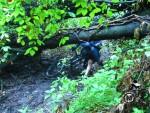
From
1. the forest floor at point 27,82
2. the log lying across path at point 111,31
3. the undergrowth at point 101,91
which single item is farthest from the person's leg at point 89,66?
the undergrowth at point 101,91

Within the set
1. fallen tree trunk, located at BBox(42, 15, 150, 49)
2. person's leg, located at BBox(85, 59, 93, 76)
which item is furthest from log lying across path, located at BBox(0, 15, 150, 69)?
person's leg, located at BBox(85, 59, 93, 76)

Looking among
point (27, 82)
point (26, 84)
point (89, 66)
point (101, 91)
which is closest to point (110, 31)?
point (101, 91)

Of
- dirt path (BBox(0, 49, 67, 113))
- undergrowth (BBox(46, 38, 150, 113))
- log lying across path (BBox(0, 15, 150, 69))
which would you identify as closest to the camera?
undergrowth (BBox(46, 38, 150, 113))

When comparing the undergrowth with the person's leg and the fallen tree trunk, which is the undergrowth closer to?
the fallen tree trunk

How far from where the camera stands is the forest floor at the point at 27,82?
932cm

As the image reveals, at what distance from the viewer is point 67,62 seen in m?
11.1

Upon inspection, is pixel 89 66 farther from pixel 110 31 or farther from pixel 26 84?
pixel 110 31

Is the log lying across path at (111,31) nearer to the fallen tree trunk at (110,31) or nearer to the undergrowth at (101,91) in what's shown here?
the fallen tree trunk at (110,31)

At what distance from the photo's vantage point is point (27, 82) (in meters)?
10.6

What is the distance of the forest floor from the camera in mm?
9320

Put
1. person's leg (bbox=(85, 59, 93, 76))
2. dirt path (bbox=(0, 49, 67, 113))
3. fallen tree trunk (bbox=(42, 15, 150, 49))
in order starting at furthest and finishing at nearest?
person's leg (bbox=(85, 59, 93, 76)), dirt path (bbox=(0, 49, 67, 113)), fallen tree trunk (bbox=(42, 15, 150, 49))

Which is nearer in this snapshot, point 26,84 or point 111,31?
point 111,31

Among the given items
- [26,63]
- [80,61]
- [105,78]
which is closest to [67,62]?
[80,61]

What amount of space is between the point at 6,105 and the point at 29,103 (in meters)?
0.62
